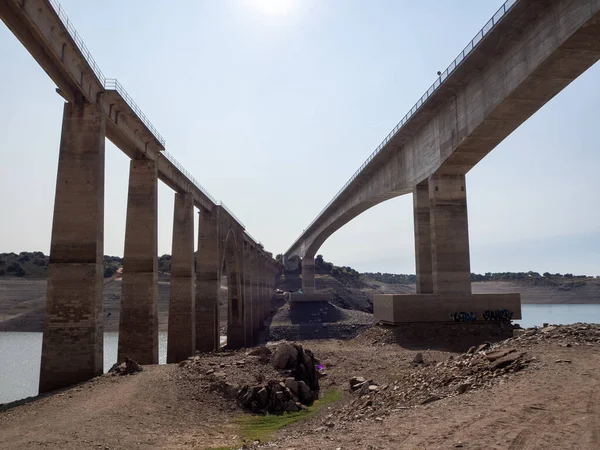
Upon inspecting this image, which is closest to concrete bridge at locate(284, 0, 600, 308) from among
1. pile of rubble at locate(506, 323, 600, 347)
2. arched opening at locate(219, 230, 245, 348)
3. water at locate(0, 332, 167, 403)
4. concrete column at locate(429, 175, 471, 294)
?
concrete column at locate(429, 175, 471, 294)

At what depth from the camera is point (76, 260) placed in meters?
21.0

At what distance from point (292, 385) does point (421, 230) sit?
21.3 m

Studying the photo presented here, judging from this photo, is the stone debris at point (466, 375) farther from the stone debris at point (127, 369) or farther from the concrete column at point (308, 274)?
the concrete column at point (308, 274)

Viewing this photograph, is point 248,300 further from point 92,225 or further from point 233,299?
point 92,225

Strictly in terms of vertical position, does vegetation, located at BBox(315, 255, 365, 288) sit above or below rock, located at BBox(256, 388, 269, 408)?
above

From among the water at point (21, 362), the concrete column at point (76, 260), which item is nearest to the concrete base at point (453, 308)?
the concrete column at point (76, 260)

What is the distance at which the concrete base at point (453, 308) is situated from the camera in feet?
102

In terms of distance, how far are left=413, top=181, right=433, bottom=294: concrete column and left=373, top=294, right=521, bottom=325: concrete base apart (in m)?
4.88

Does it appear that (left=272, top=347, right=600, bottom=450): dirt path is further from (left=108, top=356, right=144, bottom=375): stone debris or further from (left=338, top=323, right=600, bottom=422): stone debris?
(left=108, top=356, right=144, bottom=375): stone debris

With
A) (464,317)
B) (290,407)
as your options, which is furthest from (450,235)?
(290,407)

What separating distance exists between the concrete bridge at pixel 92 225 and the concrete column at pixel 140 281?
0.06m

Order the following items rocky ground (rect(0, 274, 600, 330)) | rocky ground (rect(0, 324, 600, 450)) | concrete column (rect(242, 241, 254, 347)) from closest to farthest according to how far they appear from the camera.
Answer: rocky ground (rect(0, 324, 600, 450))
concrete column (rect(242, 241, 254, 347))
rocky ground (rect(0, 274, 600, 330))

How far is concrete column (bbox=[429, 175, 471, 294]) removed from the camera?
1272 inches

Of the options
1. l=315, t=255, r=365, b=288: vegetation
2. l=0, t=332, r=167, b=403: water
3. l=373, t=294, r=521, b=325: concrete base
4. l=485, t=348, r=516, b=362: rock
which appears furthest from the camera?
l=315, t=255, r=365, b=288: vegetation
